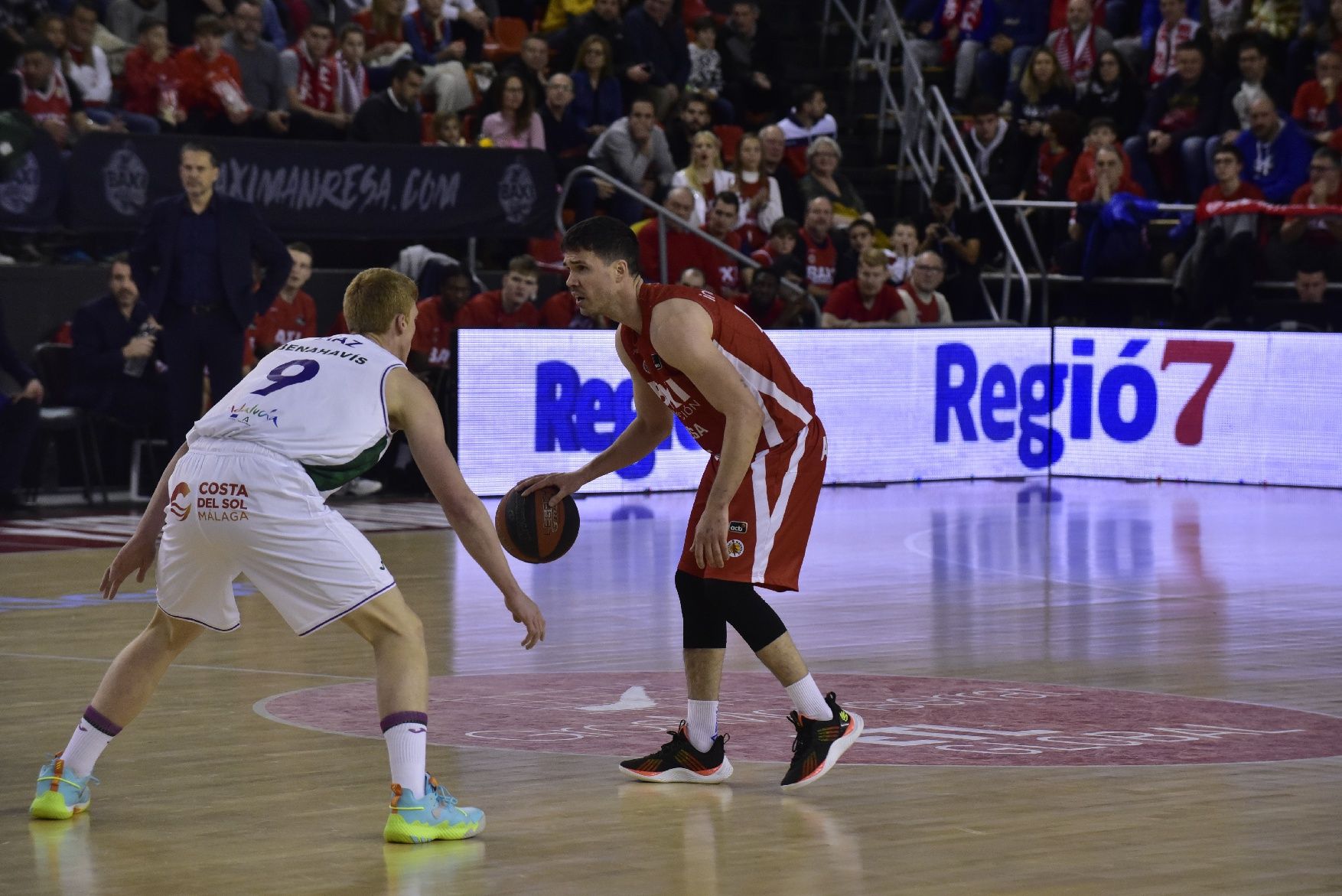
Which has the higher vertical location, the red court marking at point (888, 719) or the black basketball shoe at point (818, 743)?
the black basketball shoe at point (818, 743)

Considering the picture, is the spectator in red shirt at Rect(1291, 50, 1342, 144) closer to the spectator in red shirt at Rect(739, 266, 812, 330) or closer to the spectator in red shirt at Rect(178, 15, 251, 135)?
the spectator in red shirt at Rect(739, 266, 812, 330)

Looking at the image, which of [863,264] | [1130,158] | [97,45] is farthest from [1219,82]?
[97,45]

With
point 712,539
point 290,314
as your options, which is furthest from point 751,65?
point 712,539

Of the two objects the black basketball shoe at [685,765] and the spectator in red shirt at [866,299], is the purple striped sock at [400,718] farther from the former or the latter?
the spectator in red shirt at [866,299]

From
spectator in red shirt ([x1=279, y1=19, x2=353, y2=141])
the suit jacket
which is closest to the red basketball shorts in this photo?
the suit jacket

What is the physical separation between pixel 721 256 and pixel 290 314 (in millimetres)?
3924

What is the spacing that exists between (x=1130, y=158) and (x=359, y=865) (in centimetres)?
1586

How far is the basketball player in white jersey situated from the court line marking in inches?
96.7

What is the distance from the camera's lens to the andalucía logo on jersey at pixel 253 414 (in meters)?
5.61

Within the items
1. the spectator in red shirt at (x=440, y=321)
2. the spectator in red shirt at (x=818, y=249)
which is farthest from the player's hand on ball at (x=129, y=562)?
the spectator in red shirt at (x=818, y=249)

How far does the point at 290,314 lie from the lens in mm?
15398

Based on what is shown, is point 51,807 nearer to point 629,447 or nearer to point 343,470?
point 343,470

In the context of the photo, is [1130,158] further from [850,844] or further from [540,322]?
[850,844]

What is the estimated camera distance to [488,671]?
8.48 metres
